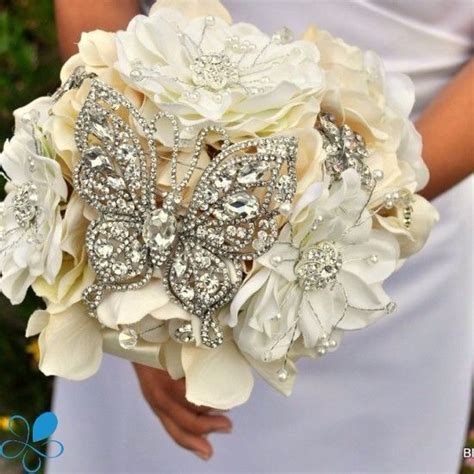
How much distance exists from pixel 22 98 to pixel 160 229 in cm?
127

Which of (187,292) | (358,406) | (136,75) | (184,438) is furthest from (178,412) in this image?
(136,75)

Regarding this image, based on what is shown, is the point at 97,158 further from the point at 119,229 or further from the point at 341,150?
the point at 341,150

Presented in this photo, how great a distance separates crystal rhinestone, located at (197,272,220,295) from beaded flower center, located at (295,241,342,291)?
7cm

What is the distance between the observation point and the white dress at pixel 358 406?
1.05 metres

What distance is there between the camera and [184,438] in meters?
0.99

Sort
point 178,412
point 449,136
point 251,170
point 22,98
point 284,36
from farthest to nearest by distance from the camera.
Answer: point 22,98
point 178,412
point 449,136
point 284,36
point 251,170

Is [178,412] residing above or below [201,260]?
below

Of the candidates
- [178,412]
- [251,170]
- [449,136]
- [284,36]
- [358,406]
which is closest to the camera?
[251,170]

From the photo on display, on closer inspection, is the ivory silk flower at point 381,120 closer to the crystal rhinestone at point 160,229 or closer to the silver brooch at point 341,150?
the silver brooch at point 341,150

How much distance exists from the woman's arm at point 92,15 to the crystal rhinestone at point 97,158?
345 mm

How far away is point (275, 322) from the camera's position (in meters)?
0.60

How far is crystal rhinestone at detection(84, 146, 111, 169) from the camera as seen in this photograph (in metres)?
0.57

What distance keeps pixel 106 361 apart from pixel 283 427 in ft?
0.94

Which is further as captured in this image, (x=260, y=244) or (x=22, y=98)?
(x=22, y=98)
